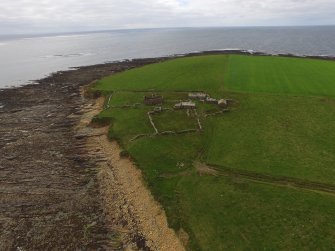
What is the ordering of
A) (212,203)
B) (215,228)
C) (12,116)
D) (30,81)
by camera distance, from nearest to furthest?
(215,228), (212,203), (12,116), (30,81)

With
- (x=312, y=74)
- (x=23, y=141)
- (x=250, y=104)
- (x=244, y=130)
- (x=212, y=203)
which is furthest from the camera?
(x=312, y=74)

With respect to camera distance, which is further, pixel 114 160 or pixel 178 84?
pixel 178 84

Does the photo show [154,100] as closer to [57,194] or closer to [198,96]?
[198,96]

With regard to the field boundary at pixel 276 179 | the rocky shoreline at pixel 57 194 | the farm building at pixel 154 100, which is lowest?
the rocky shoreline at pixel 57 194

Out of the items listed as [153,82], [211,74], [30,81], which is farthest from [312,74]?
[30,81]

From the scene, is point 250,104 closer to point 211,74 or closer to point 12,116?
point 211,74

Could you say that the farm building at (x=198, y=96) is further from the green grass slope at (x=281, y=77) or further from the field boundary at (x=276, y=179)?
the field boundary at (x=276, y=179)

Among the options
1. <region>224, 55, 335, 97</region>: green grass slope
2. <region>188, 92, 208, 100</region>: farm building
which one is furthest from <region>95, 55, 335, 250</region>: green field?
<region>188, 92, 208, 100</region>: farm building

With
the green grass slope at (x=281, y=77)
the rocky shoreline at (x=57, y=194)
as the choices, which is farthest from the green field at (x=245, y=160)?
the rocky shoreline at (x=57, y=194)
